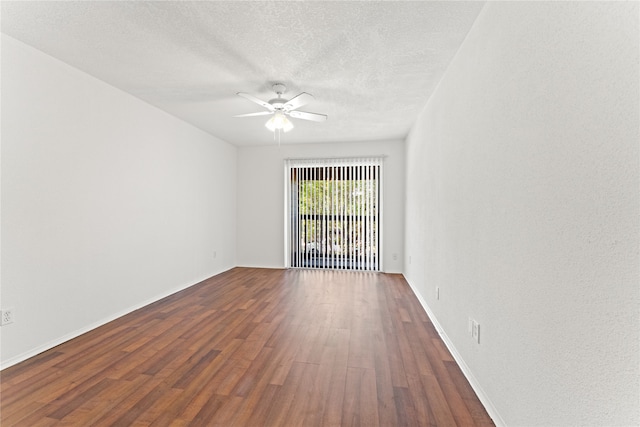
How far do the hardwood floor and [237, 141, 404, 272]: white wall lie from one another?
250 cm

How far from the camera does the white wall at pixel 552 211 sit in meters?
0.83

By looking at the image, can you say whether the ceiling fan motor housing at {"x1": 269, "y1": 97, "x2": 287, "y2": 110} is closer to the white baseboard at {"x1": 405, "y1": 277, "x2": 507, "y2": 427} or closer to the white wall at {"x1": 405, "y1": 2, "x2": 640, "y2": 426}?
the white wall at {"x1": 405, "y1": 2, "x2": 640, "y2": 426}

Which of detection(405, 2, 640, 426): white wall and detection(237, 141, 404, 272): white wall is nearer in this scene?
detection(405, 2, 640, 426): white wall

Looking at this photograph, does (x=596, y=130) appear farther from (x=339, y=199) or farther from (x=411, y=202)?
(x=339, y=199)

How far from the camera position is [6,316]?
213cm

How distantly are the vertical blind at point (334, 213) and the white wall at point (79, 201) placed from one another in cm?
215

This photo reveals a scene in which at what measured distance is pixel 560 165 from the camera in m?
1.08

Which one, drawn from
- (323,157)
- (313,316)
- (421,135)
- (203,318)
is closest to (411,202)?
(421,135)

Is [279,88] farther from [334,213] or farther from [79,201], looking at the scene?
[334,213]

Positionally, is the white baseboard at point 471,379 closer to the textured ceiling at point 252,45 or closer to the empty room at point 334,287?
the empty room at point 334,287

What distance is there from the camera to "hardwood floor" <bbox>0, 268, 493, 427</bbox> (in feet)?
5.35

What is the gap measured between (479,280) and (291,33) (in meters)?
2.18

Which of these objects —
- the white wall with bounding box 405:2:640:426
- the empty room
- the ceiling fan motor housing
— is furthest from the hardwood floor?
the ceiling fan motor housing

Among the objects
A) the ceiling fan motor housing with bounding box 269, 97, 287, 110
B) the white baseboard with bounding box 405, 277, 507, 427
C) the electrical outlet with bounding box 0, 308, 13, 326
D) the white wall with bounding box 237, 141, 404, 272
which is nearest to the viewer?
the white baseboard with bounding box 405, 277, 507, 427
